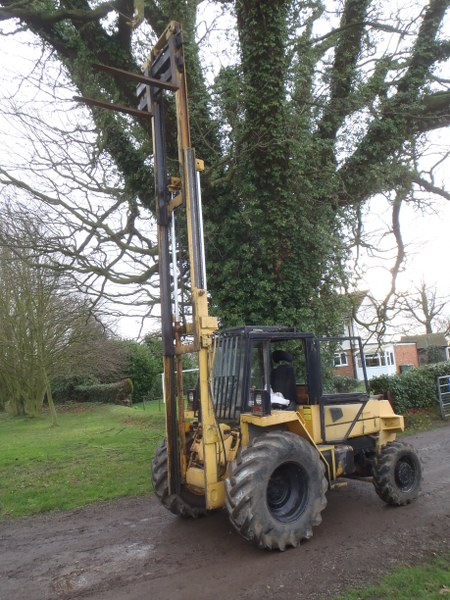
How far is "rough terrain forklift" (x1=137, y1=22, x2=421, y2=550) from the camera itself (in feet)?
16.4

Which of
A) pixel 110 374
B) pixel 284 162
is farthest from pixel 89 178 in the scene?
pixel 110 374

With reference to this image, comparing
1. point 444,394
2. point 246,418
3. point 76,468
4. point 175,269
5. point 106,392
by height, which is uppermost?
point 175,269

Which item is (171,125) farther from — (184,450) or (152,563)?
(152,563)

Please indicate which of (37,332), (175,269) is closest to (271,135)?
(175,269)

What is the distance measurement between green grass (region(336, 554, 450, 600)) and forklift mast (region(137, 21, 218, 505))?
176 centimetres

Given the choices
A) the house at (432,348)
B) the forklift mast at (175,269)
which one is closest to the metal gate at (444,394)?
the forklift mast at (175,269)

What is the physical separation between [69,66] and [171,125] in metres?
2.81

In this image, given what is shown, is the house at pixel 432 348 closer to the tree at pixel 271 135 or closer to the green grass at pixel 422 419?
the green grass at pixel 422 419

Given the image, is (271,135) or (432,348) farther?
(432,348)

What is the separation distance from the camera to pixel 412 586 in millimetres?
3988

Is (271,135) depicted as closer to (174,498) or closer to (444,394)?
(174,498)

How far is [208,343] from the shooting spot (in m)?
5.23

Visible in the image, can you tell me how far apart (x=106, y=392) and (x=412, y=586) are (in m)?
26.6

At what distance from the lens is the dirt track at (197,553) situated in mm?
4219
